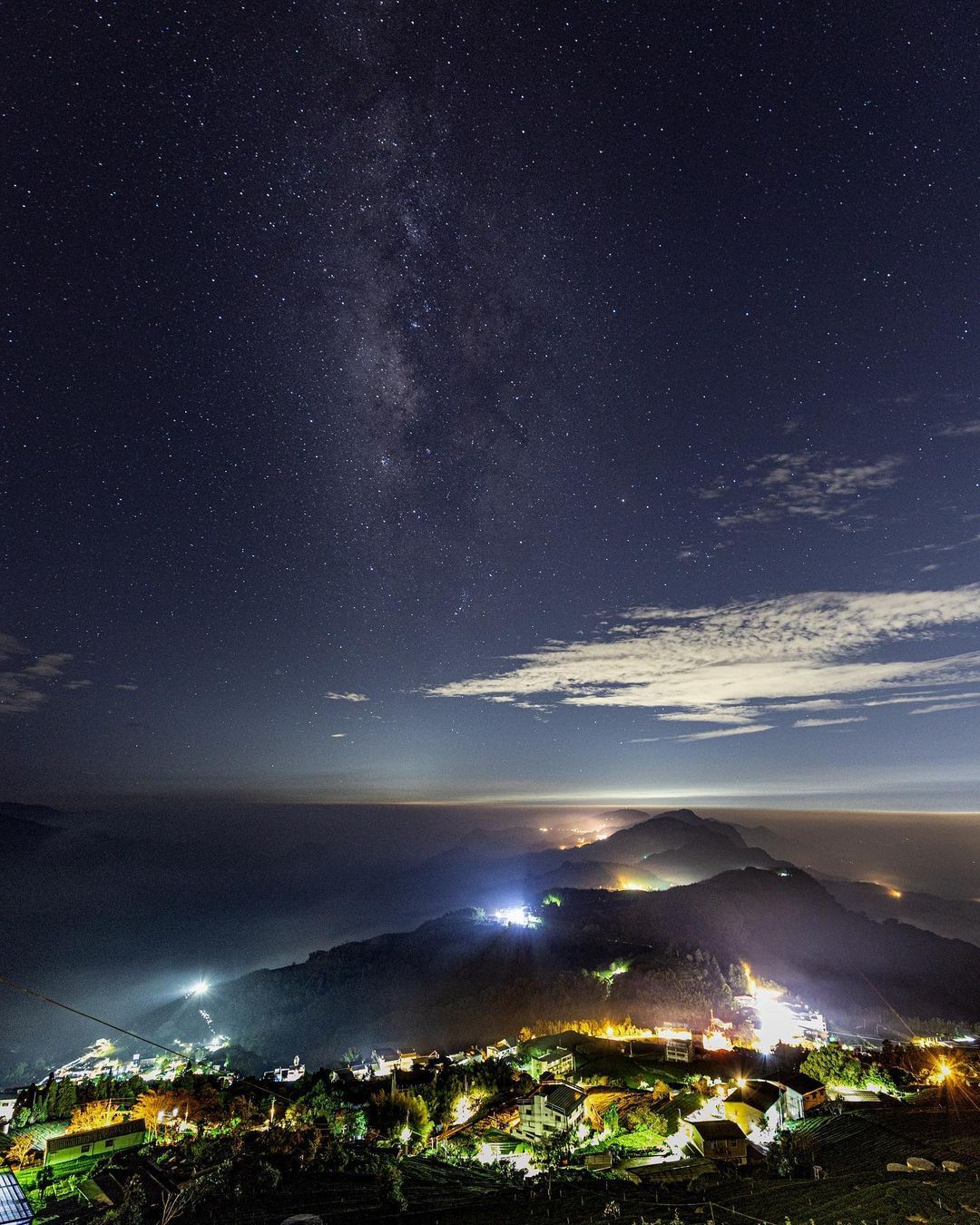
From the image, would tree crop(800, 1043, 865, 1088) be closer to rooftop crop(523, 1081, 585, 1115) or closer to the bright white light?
rooftop crop(523, 1081, 585, 1115)

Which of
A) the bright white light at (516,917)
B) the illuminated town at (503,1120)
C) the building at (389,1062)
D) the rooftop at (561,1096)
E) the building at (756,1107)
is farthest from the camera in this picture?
the bright white light at (516,917)

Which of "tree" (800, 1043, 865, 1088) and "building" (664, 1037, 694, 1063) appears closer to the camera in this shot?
"tree" (800, 1043, 865, 1088)

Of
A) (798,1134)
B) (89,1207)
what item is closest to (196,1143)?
(89,1207)

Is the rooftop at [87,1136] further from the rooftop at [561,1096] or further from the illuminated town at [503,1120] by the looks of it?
the rooftop at [561,1096]

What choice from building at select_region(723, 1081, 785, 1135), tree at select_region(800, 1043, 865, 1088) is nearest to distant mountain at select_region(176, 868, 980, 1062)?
tree at select_region(800, 1043, 865, 1088)

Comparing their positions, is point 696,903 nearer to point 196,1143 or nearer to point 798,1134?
point 798,1134

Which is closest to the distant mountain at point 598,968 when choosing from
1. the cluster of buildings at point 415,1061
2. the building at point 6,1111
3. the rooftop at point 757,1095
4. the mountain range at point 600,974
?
the mountain range at point 600,974
